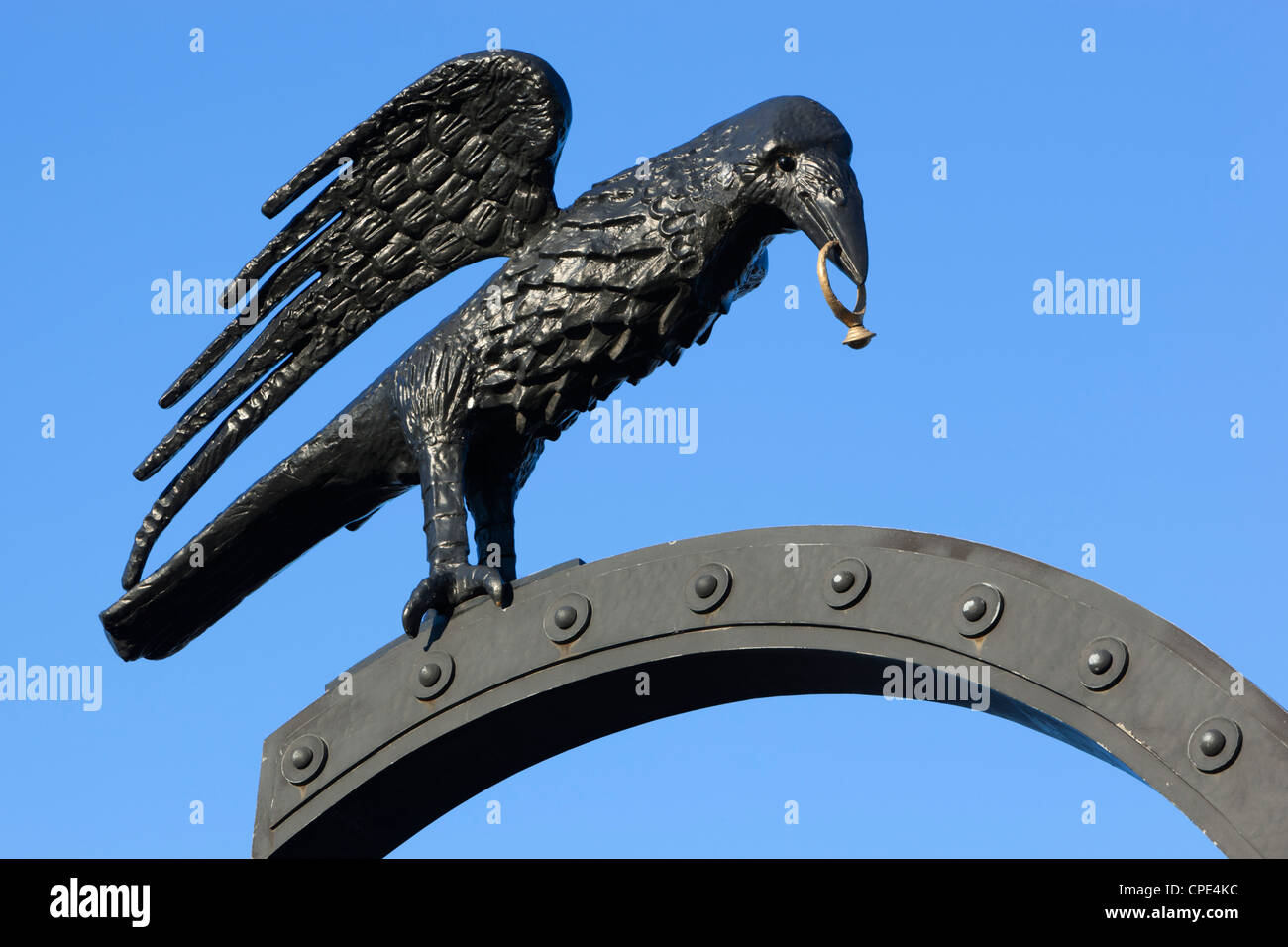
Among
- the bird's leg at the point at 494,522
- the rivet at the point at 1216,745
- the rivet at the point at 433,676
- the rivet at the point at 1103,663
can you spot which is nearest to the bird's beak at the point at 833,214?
the bird's leg at the point at 494,522

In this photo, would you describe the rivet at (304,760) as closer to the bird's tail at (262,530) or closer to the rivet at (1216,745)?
the bird's tail at (262,530)

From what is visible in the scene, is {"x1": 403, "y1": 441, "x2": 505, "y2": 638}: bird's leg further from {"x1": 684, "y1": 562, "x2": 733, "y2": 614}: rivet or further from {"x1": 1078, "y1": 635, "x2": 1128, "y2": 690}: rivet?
{"x1": 1078, "y1": 635, "x2": 1128, "y2": 690}: rivet

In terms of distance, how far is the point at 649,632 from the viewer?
315 centimetres

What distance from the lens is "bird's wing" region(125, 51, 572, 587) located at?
4469mm

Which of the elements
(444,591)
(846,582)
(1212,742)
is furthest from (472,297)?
(1212,742)

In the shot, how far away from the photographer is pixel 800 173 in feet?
14.4

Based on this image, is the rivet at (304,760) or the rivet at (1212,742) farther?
the rivet at (304,760)

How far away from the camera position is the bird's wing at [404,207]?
4.47 metres

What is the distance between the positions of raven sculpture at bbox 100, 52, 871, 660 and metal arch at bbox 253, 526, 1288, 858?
72 centimetres

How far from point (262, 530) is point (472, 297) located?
0.82 metres
